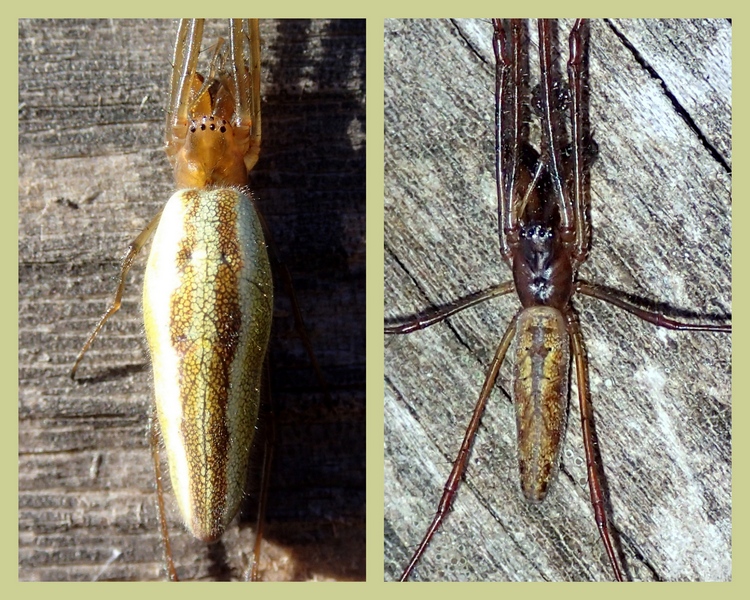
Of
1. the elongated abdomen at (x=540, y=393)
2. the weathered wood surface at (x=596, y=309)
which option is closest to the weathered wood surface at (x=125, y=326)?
the weathered wood surface at (x=596, y=309)

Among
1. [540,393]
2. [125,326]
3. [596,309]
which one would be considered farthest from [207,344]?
[596,309]

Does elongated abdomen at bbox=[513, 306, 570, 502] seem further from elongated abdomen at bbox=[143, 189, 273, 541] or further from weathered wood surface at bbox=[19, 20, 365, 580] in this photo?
elongated abdomen at bbox=[143, 189, 273, 541]

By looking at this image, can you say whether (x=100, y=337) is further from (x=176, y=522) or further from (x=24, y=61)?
(x=24, y=61)

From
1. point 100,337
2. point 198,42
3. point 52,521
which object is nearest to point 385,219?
point 198,42

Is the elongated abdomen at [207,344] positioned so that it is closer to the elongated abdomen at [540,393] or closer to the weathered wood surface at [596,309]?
the weathered wood surface at [596,309]

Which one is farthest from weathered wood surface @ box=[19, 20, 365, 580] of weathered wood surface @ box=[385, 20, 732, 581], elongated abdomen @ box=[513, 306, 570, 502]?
elongated abdomen @ box=[513, 306, 570, 502]

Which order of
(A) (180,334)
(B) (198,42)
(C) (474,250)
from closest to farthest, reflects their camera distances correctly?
1. (A) (180,334)
2. (B) (198,42)
3. (C) (474,250)

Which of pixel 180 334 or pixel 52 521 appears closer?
pixel 180 334
